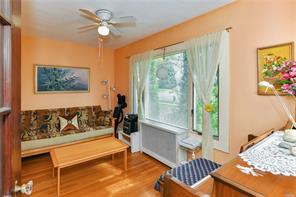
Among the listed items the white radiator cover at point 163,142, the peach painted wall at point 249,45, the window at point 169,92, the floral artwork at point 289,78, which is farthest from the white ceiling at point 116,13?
the white radiator cover at point 163,142

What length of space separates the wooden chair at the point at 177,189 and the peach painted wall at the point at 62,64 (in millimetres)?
Answer: 3544

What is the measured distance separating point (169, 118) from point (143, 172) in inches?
41.8

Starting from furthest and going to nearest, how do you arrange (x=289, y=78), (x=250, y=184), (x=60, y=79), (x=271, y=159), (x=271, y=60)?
1. (x=60, y=79)
2. (x=271, y=60)
3. (x=289, y=78)
4. (x=271, y=159)
5. (x=250, y=184)

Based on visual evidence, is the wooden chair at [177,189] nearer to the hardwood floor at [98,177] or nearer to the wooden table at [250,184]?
the wooden table at [250,184]

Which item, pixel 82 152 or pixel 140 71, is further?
pixel 140 71

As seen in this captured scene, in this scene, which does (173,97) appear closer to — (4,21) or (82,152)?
(82,152)

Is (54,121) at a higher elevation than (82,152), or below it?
higher

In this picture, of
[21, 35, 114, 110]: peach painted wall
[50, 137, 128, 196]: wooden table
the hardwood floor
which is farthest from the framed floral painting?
[21, 35, 114, 110]: peach painted wall

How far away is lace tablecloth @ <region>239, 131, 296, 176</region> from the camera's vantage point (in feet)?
2.59

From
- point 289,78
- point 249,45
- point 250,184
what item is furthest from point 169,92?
point 250,184

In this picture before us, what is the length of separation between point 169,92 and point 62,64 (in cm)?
262

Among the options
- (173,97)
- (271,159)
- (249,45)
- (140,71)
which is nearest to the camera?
(271,159)

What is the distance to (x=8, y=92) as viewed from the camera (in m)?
0.61

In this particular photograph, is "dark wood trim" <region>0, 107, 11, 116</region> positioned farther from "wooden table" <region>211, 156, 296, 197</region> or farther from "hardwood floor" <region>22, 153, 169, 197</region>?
"hardwood floor" <region>22, 153, 169, 197</region>
